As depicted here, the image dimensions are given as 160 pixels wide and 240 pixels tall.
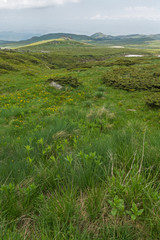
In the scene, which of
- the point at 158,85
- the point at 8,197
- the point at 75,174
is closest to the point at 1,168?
the point at 8,197

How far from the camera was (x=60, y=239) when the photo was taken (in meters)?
1.46

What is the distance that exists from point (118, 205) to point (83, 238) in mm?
470

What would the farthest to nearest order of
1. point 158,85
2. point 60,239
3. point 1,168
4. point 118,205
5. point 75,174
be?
point 158,85, point 1,168, point 75,174, point 118,205, point 60,239

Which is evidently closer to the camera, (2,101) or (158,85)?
(2,101)

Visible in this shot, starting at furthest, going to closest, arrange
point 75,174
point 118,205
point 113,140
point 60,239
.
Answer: point 113,140 < point 75,174 < point 118,205 < point 60,239

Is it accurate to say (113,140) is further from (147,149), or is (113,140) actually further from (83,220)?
(83,220)

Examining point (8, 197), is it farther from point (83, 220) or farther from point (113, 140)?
point (113, 140)

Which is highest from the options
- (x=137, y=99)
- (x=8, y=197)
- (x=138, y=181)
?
(x=138, y=181)

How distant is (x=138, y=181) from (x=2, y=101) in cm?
1173

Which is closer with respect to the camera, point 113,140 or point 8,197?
point 8,197

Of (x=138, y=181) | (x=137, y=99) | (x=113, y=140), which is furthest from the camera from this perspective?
(x=137, y=99)

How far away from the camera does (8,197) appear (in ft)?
6.25

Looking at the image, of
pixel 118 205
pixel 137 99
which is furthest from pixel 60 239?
pixel 137 99

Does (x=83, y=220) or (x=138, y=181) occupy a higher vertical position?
(x=138, y=181)
